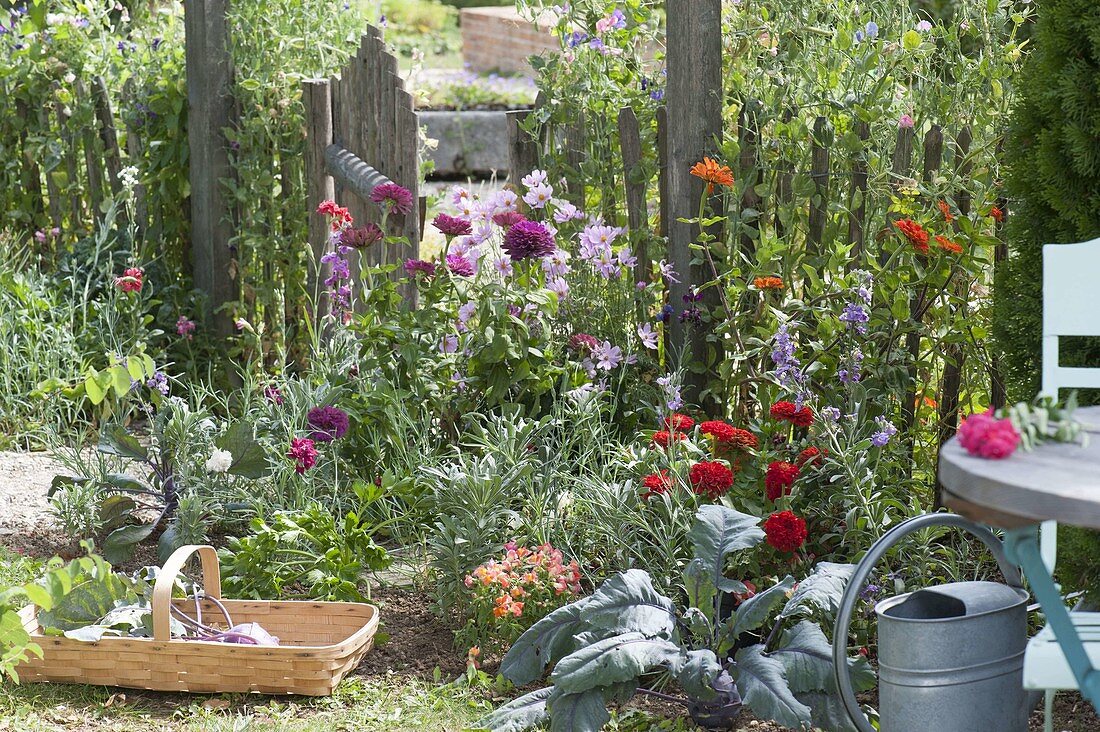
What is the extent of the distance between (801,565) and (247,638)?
139 cm

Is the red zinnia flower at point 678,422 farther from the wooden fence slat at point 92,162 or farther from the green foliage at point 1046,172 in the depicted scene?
the wooden fence slat at point 92,162

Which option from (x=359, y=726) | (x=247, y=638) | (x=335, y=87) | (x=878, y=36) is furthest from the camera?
(x=335, y=87)

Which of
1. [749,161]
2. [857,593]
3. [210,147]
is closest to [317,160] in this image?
[210,147]

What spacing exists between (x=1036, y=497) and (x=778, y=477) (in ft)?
4.27

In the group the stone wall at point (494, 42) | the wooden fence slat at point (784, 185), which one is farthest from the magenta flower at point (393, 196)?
the stone wall at point (494, 42)

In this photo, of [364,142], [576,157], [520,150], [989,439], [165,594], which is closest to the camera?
[989,439]

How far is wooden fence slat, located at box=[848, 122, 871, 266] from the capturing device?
3293 millimetres

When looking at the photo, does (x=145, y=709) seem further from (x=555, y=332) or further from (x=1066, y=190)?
(x=1066, y=190)

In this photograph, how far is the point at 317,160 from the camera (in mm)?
4906

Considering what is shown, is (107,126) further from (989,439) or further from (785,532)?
(989,439)

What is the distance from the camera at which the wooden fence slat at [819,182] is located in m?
3.34

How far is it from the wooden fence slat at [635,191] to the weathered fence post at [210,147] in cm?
207

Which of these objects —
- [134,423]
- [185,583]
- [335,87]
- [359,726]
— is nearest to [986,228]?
[359,726]

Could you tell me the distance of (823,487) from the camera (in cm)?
306
